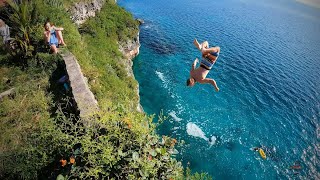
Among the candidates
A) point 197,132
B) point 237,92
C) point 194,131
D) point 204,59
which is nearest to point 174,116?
point 194,131

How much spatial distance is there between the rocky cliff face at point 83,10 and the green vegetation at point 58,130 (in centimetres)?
685

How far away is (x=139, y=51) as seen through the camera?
41.2 meters

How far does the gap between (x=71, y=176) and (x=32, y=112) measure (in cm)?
545

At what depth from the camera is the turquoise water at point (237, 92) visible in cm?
2520

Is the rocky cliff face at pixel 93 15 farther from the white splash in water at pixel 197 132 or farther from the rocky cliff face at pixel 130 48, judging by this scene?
the white splash in water at pixel 197 132

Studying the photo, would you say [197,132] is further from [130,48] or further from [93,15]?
[93,15]

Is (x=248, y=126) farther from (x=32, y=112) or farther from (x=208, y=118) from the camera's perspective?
(x=32, y=112)

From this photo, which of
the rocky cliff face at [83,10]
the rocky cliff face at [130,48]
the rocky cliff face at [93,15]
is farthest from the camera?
the rocky cliff face at [130,48]

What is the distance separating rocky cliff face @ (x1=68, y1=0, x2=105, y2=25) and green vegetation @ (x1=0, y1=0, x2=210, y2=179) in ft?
22.5

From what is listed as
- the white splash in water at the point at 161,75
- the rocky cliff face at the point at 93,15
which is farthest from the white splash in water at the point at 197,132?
the white splash in water at the point at 161,75

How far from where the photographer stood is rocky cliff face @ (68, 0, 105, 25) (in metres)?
28.4

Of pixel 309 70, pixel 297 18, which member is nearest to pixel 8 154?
pixel 309 70

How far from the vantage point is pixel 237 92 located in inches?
1351

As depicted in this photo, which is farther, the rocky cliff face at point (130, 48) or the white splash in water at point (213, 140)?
the rocky cliff face at point (130, 48)
